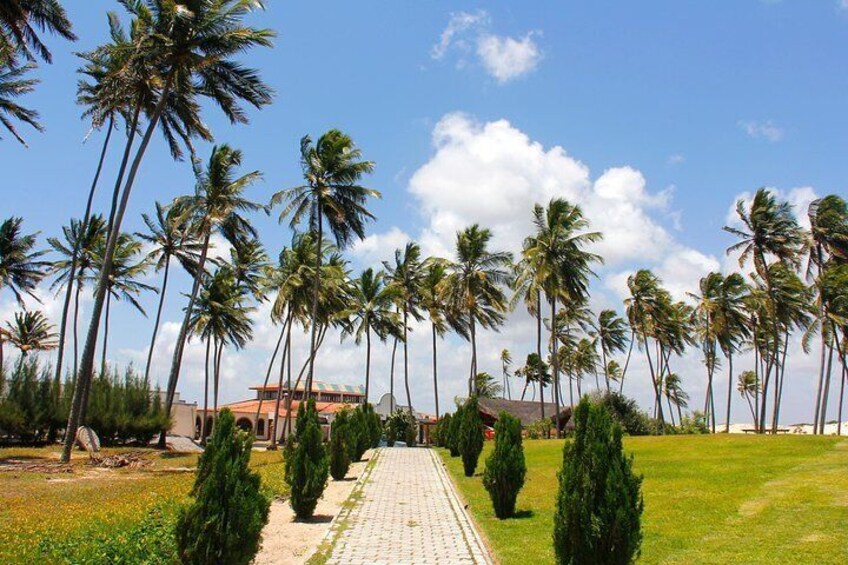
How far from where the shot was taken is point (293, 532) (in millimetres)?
10430

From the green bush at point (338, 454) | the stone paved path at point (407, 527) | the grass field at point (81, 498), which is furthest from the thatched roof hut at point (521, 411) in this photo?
the green bush at point (338, 454)

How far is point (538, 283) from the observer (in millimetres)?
33750

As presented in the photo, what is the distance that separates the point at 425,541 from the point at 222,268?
32.9 metres

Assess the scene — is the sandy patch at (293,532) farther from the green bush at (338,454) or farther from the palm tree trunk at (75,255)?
the palm tree trunk at (75,255)

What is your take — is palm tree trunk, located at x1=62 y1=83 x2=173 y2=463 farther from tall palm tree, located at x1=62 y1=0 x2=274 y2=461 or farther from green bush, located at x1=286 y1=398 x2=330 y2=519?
green bush, located at x1=286 y1=398 x2=330 y2=519

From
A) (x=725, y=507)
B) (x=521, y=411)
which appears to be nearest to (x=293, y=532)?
(x=725, y=507)

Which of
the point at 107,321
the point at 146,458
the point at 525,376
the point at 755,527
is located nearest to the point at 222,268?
the point at 107,321

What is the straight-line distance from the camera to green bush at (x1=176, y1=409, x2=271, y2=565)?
265 inches

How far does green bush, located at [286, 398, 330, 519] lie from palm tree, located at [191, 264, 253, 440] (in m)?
28.8

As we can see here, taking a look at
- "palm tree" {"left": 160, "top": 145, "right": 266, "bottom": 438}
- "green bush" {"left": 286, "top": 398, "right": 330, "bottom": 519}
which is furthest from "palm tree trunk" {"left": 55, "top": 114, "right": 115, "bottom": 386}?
"green bush" {"left": 286, "top": 398, "right": 330, "bottom": 519}

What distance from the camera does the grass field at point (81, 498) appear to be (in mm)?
8188

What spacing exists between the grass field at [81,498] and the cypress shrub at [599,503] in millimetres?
5672

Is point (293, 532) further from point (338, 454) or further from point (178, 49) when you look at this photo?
point (178, 49)

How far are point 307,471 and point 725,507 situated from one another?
790cm
